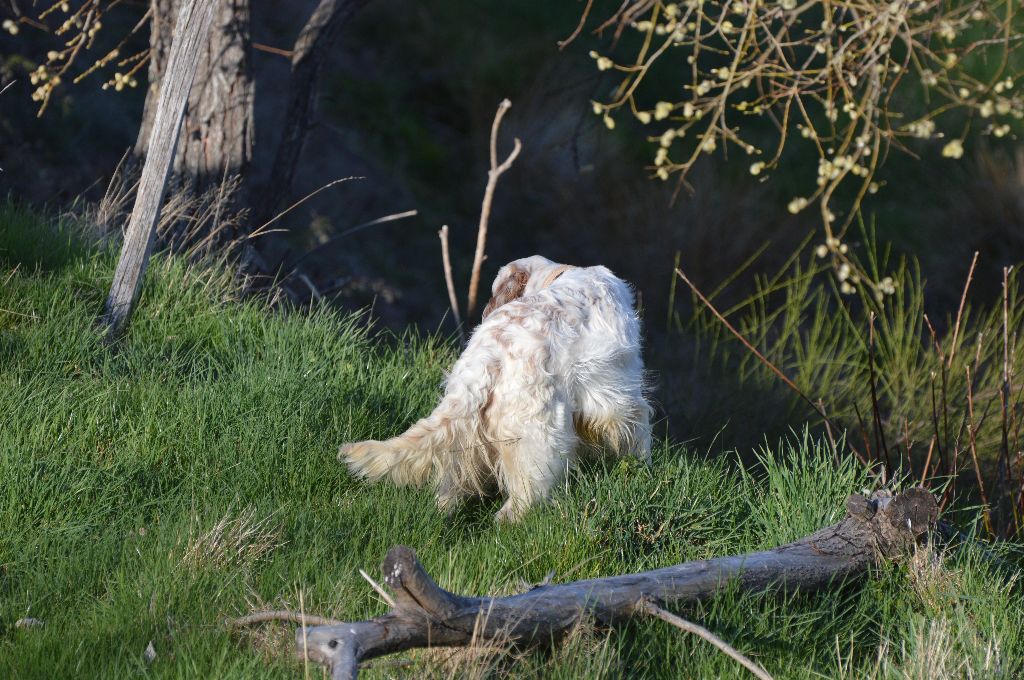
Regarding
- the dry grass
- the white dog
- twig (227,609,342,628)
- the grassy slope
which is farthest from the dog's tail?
twig (227,609,342,628)

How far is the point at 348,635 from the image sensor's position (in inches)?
108

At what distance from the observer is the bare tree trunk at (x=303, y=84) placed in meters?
6.66

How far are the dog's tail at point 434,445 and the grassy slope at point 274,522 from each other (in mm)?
106

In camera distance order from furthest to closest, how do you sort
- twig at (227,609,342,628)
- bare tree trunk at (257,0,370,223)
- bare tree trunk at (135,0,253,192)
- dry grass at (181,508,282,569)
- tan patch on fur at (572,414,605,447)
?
bare tree trunk at (257,0,370,223)
bare tree trunk at (135,0,253,192)
tan patch on fur at (572,414,605,447)
dry grass at (181,508,282,569)
twig at (227,609,342,628)

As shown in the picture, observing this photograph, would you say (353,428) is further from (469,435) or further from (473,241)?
(473,241)

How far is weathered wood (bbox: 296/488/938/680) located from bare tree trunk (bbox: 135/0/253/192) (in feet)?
12.2

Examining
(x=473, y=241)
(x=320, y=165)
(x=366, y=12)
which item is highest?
(x=366, y=12)

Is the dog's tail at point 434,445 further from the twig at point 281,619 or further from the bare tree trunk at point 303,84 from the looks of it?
the bare tree trunk at point 303,84

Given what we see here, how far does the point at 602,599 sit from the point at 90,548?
172 centimetres

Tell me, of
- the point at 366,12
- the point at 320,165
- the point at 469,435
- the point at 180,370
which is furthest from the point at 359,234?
the point at 469,435

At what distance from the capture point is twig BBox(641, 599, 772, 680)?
3035 millimetres

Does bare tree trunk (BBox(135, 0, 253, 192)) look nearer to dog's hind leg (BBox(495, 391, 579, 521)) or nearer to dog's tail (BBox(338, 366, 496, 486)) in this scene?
dog's tail (BBox(338, 366, 496, 486))

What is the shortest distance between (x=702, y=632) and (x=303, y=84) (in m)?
4.71

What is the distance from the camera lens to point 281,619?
3123 millimetres
